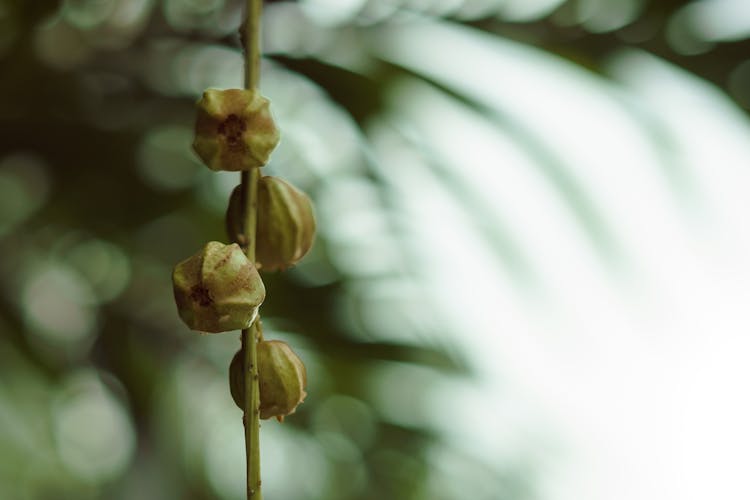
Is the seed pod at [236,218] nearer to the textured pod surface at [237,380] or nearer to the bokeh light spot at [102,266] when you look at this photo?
the textured pod surface at [237,380]

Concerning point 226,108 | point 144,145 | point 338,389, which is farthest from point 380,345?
point 226,108

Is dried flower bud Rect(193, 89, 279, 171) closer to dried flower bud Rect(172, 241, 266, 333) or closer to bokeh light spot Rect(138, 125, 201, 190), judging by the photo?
dried flower bud Rect(172, 241, 266, 333)

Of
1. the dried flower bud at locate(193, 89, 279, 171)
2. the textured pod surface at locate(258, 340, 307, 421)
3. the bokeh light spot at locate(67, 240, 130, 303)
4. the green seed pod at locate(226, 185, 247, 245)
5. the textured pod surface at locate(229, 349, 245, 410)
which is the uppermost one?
the bokeh light spot at locate(67, 240, 130, 303)

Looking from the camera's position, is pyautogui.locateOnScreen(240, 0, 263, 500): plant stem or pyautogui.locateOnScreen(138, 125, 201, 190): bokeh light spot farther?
pyautogui.locateOnScreen(138, 125, 201, 190): bokeh light spot

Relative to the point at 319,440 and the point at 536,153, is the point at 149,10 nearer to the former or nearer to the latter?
the point at 536,153

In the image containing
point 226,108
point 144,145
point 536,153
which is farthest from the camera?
point 144,145

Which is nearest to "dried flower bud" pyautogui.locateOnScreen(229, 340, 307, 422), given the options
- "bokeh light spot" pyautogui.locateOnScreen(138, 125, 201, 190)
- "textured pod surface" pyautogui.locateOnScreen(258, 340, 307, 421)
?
"textured pod surface" pyautogui.locateOnScreen(258, 340, 307, 421)
